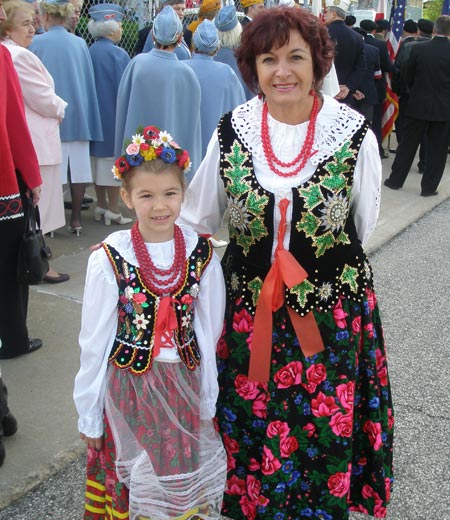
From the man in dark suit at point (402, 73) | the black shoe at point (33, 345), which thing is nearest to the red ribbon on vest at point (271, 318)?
the black shoe at point (33, 345)

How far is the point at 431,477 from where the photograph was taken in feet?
9.65

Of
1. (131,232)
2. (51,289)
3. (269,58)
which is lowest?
(51,289)

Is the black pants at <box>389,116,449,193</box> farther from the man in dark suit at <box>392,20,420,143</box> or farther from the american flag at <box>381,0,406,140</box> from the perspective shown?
the american flag at <box>381,0,406,140</box>

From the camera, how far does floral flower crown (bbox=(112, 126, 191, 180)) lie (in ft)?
6.59

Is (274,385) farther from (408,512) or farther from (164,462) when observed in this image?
(408,512)

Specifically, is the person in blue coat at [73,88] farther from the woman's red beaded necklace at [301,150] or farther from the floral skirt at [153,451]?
the floral skirt at [153,451]

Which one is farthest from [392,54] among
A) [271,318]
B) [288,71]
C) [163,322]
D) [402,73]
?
[163,322]

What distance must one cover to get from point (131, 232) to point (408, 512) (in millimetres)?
1621

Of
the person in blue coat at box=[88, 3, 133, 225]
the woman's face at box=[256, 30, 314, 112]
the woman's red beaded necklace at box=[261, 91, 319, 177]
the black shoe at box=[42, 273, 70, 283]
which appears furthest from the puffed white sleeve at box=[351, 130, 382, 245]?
the person in blue coat at box=[88, 3, 133, 225]

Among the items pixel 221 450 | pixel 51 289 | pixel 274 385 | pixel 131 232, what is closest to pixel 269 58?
pixel 131 232

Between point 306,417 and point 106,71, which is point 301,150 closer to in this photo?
point 306,417

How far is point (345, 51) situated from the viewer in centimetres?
793

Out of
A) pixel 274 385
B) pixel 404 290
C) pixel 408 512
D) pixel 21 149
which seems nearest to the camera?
pixel 274 385

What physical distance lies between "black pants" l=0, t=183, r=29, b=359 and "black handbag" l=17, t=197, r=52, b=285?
0.16 ft
